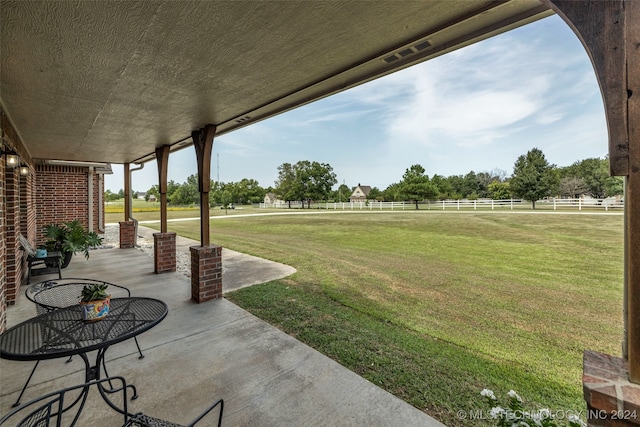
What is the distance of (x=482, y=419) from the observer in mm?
2039

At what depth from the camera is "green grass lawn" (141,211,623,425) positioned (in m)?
2.46

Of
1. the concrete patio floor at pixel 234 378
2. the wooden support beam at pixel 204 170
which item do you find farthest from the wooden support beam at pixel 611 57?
the wooden support beam at pixel 204 170

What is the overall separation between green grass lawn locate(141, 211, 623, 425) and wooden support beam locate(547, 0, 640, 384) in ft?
5.41

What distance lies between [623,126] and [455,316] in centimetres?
361

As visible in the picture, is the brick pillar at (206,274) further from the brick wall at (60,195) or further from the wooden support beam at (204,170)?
the brick wall at (60,195)

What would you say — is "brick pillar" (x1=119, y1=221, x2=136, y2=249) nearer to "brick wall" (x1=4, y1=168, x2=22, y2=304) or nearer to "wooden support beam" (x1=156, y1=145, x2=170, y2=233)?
"wooden support beam" (x1=156, y1=145, x2=170, y2=233)

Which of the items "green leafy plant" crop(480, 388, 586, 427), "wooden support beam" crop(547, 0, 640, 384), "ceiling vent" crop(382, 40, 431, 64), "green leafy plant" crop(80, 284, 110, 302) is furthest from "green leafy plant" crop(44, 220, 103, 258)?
"wooden support beam" crop(547, 0, 640, 384)

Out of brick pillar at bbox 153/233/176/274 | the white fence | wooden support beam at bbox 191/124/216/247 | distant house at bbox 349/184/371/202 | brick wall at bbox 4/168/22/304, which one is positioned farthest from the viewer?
distant house at bbox 349/184/371/202

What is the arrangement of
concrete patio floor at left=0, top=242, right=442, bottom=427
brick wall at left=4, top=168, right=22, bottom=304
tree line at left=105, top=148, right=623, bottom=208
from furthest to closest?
1. tree line at left=105, top=148, right=623, bottom=208
2. brick wall at left=4, top=168, right=22, bottom=304
3. concrete patio floor at left=0, top=242, right=442, bottom=427

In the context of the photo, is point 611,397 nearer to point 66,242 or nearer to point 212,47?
point 212,47

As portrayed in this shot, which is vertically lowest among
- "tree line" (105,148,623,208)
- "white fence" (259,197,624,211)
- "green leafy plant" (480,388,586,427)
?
"green leafy plant" (480,388,586,427)

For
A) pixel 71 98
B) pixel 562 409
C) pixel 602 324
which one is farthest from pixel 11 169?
pixel 602 324

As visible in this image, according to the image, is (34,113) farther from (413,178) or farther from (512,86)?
(413,178)

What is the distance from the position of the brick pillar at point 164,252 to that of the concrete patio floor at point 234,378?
2.36m
